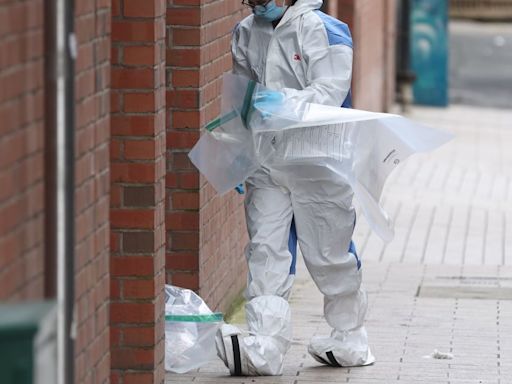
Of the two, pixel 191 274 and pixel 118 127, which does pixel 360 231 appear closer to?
pixel 191 274

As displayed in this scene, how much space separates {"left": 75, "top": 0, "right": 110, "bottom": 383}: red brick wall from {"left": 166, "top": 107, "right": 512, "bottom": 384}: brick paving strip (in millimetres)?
1471

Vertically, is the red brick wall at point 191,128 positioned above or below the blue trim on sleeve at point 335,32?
below

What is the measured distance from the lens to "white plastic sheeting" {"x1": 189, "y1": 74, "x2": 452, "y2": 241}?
6125 mm

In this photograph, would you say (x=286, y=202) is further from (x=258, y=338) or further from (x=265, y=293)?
(x=258, y=338)

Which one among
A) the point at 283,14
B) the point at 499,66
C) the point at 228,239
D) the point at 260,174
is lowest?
the point at 499,66

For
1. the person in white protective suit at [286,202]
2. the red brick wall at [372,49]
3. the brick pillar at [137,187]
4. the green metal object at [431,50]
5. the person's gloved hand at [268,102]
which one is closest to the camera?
the brick pillar at [137,187]

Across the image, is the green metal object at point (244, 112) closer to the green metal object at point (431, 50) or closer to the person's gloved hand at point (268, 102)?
the person's gloved hand at point (268, 102)

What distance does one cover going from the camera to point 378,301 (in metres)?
8.41

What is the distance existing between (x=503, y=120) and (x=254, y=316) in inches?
547

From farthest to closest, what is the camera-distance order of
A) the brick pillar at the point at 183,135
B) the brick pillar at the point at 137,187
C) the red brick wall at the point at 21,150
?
the brick pillar at the point at 183,135, the brick pillar at the point at 137,187, the red brick wall at the point at 21,150

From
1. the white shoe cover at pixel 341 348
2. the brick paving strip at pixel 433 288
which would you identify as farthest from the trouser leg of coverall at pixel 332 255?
the brick paving strip at pixel 433 288

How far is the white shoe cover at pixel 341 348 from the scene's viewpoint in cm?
661

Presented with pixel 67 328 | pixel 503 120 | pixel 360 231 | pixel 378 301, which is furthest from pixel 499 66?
pixel 67 328

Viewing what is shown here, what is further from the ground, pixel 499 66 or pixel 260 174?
pixel 260 174
